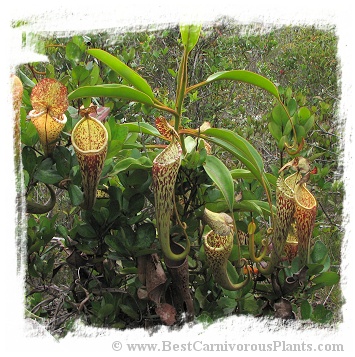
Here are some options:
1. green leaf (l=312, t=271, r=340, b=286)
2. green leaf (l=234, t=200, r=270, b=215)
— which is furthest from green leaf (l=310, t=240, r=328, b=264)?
green leaf (l=234, t=200, r=270, b=215)

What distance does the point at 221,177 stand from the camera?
0.66 m

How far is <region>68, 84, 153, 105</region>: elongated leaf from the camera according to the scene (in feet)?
2.06

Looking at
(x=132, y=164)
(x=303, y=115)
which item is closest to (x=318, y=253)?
(x=303, y=115)

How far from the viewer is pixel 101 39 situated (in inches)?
49.8

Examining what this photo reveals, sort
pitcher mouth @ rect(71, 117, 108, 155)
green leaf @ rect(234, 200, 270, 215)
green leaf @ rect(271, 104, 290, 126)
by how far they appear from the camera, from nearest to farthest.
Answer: pitcher mouth @ rect(71, 117, 108, 155), green leaf @ rect(234, 200, 270, 215), green leaf @ rect(271, 104, 290, 126)

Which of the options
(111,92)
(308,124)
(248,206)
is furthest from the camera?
(308,124)

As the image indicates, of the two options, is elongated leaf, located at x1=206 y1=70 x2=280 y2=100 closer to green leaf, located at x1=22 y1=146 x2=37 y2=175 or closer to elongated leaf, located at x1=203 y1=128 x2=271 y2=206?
elongated leaf, located at x1=203 y1=128 x2=271 y2=206

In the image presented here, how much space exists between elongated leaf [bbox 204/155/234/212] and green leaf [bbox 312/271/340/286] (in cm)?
27

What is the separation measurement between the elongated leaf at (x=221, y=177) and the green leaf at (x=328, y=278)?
0.27 m

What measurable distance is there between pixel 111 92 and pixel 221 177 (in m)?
0.20

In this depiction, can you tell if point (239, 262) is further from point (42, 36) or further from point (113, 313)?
point (42, 36)

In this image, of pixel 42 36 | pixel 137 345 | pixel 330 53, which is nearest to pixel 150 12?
pixel 42 36

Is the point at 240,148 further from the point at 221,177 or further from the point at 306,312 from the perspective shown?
the point at 306,312

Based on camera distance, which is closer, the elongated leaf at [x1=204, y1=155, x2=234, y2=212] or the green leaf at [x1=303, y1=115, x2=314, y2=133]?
the elongated leaf at [x1=204, y1=155, x2=234, y2=212]
